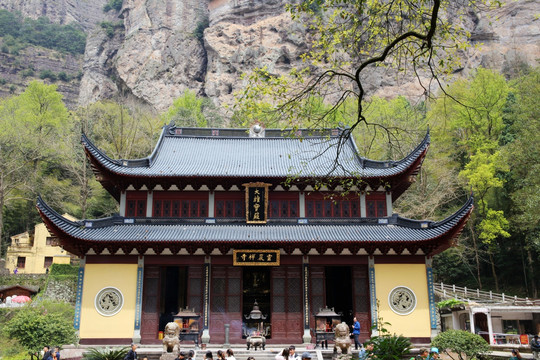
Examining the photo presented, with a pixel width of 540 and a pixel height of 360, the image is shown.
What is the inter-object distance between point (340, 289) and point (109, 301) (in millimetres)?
12567

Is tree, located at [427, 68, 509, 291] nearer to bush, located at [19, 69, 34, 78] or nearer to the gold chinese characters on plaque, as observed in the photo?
the gold chinese characters on plaque

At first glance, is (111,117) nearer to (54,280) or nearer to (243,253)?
(54,280)

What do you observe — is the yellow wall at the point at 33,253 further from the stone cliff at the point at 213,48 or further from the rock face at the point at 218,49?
the rock face at the point at 218,49

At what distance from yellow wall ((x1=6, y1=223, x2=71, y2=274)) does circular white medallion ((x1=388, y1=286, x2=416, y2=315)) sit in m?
29.8

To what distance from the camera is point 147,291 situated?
20.4 metres

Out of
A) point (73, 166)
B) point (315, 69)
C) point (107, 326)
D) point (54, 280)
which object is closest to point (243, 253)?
point (107, 326)

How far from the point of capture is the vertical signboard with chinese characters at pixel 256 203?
21.5 m

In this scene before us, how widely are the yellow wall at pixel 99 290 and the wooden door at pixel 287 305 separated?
595 centimetres

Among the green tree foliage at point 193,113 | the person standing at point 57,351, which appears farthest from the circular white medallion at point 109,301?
the green tree foliage at point 193,113

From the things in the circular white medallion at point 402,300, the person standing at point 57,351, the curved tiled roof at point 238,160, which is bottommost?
the person standing at point 57,351

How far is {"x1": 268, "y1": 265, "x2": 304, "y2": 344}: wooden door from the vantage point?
20078 millimetres

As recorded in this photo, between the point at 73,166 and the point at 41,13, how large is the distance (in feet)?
269

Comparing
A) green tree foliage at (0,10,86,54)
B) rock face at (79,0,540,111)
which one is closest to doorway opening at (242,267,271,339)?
rock face at (79,0,540,111)

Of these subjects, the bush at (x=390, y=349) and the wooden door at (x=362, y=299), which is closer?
the bush at (x=390, y=349)
